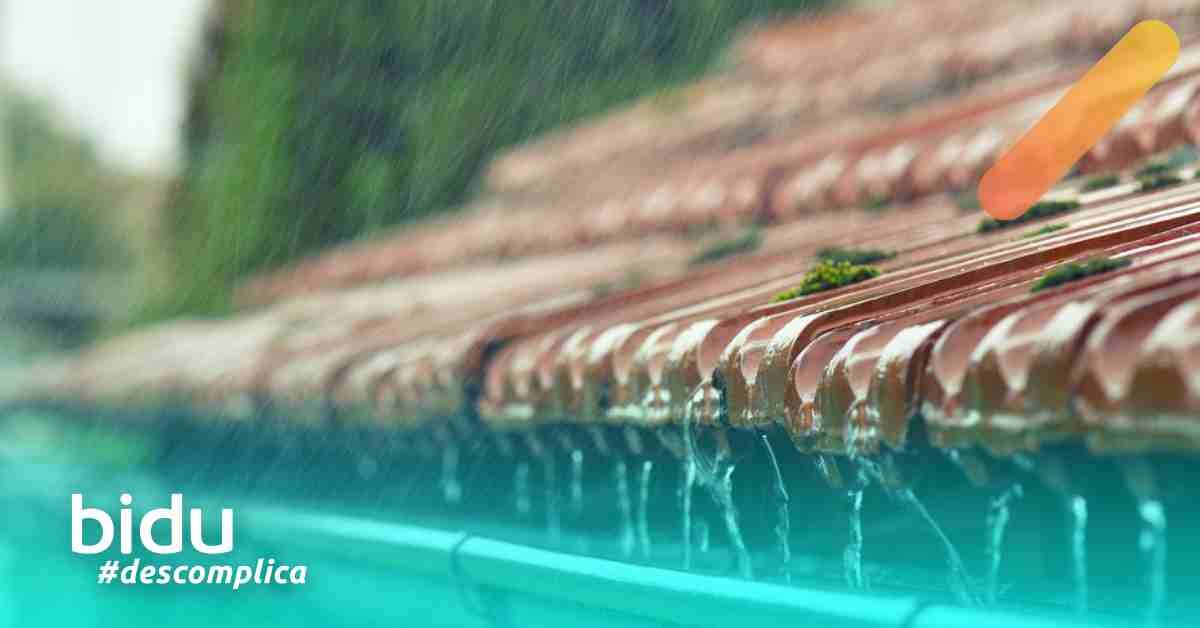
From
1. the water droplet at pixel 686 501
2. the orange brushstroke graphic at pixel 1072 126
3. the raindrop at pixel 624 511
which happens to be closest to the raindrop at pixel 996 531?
the water droplet at pixel 686 501

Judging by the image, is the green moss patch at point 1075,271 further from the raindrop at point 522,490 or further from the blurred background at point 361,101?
the blurred background at point 361,101

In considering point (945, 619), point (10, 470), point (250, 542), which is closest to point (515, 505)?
point (250, 542)

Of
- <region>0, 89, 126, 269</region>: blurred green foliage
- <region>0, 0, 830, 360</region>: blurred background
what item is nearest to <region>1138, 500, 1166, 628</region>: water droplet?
<region>0, 0, 830, 360</region>: blurred background

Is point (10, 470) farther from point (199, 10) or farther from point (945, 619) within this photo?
point (945, 619)

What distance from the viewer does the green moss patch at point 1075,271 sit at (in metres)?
1.97

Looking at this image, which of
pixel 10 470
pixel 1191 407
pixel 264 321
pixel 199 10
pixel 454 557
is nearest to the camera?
pixel 1191 407

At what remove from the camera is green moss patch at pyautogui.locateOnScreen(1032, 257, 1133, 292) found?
1.97 m

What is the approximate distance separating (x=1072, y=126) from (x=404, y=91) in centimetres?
721

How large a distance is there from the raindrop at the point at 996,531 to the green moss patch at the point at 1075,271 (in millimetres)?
266

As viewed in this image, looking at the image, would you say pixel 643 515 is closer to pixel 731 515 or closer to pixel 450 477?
pixel 731 515

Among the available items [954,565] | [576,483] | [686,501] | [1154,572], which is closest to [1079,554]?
[1154,572]

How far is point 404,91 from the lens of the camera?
9.60 metres

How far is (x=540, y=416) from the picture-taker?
2873 mm

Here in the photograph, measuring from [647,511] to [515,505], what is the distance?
1.99ft
